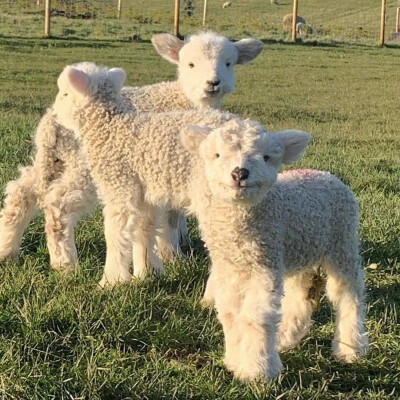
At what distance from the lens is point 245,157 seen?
9.96ft

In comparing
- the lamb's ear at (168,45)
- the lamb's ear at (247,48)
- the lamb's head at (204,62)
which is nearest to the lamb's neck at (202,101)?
the lamb's head at (204,62)

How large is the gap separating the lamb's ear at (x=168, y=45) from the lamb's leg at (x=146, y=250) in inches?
56.4

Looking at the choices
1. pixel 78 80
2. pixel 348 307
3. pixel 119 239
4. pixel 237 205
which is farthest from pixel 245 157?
→ pixel 78 80

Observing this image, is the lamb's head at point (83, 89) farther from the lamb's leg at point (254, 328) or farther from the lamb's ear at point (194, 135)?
the lamb's leg at point (254, 328)

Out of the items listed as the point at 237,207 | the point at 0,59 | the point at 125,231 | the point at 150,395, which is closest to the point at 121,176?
the point at 125,231

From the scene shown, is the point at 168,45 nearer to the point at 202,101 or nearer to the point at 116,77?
the point at 202,101

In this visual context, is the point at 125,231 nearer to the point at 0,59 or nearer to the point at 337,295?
the point at 337,295

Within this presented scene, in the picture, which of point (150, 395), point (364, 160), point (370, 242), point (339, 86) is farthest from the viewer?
point (339, 86)

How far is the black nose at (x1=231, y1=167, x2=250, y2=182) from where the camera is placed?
2.98 metres

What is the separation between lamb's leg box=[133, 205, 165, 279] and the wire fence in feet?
74.9

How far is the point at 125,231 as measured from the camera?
14.0ft

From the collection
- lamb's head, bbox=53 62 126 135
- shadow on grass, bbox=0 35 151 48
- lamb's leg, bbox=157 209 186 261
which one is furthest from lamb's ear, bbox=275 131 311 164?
shadow on grass, bbox=0 35 151 48

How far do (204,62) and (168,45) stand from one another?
1.39 feet

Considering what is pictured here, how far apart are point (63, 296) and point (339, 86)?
1556 cm
